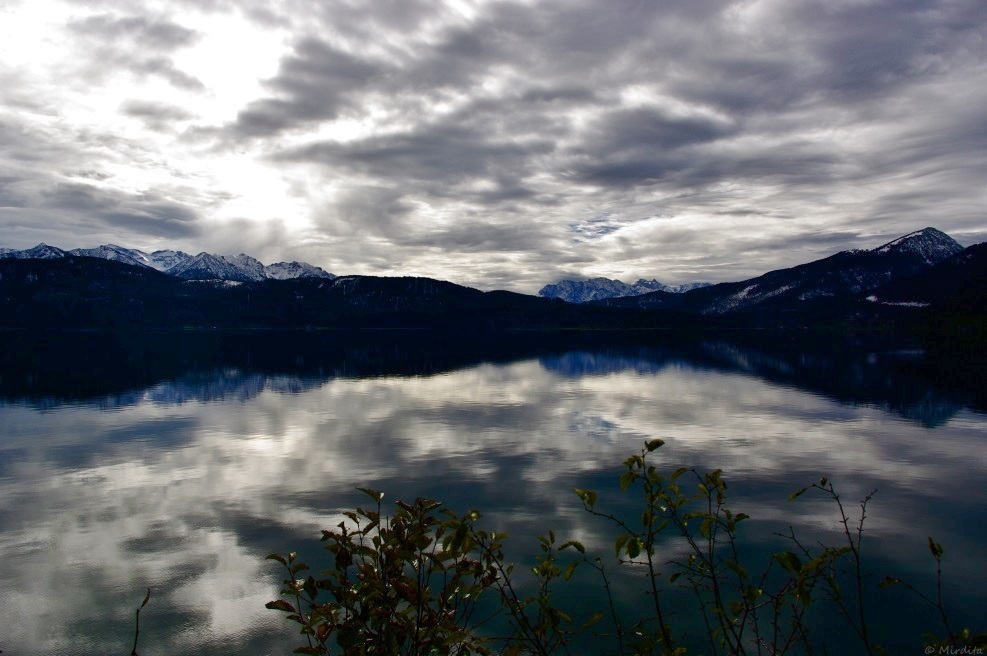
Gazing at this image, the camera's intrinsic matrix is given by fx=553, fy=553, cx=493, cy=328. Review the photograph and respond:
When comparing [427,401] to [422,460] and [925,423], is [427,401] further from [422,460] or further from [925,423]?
[925,423]

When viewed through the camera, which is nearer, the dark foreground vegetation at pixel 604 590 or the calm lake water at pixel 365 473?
the dark foreground vegetation at pixel 604 590

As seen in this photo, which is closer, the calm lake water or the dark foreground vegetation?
the dark foreground vegetation

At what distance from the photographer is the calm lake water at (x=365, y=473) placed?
21719 millimetres

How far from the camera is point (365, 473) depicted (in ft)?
125

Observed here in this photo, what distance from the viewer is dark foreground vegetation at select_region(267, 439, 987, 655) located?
622 cm

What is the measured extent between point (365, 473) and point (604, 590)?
818 inches

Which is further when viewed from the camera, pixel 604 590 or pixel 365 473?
pixel 365 473

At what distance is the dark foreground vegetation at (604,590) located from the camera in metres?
6.22

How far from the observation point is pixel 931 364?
386ft

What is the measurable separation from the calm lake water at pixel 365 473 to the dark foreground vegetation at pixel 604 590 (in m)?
1.56

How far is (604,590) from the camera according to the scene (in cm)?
2192

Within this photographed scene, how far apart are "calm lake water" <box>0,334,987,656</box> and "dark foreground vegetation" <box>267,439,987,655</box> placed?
5.12ft

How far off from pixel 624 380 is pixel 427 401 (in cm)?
3820

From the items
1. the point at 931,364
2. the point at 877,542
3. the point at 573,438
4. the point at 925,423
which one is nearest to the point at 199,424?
the point at 573,438
